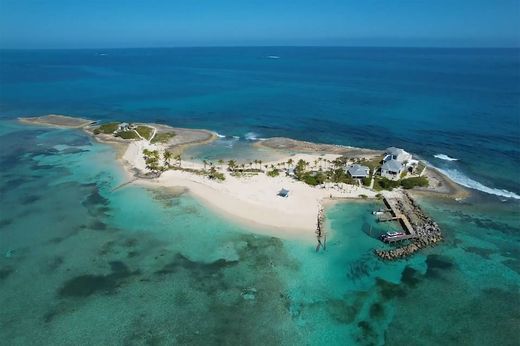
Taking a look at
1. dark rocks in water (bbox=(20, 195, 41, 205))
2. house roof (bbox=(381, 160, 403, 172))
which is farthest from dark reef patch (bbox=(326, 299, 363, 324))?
dark rocks in water (bbox=(20, 195, 41, 205))

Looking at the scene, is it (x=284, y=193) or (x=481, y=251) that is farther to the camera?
(x=284, y=193)

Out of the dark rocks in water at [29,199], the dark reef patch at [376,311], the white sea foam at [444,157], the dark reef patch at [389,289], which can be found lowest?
the dark reef patch at [376,311]

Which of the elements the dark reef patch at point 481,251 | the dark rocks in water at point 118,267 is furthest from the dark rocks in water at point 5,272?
the dark reef patch at point 481,251

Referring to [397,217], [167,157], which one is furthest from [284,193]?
[167,157]

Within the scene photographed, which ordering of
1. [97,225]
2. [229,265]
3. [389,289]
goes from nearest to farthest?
[389,289]
[229,265]
[97,225]

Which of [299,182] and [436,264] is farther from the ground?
[299,182]

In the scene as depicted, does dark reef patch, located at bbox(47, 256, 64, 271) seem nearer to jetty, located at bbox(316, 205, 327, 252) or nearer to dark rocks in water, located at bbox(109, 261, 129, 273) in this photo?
dark rocks in water, located at bbox(109, 261, 129, 273)

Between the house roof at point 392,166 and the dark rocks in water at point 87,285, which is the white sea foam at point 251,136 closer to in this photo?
the house roof at point 392,166

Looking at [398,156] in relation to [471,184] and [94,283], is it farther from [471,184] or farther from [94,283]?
[94,283]
